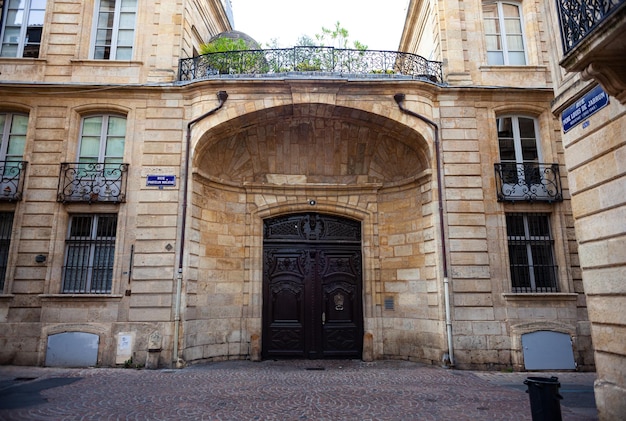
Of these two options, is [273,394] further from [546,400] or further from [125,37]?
[125,37]

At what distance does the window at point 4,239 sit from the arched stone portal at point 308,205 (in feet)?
13.4

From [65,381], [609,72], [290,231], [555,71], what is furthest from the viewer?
[290,231]

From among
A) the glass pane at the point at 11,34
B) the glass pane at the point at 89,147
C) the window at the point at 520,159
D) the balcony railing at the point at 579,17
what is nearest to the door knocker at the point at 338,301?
the window at the point at 520,159

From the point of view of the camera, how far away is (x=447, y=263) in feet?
30.2

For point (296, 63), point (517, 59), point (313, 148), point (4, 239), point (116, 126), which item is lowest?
point (4, 239)

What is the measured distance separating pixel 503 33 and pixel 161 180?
9196 millimetres

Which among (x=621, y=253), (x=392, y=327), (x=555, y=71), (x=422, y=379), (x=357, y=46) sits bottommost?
(x=422, y=379)

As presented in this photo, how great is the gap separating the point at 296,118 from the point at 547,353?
7603 millimetres

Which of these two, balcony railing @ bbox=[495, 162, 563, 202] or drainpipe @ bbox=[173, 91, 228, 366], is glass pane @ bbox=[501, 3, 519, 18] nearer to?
balcony railing @ bbox=[495, 162, 563, 202]

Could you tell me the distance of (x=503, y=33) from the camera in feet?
35.4

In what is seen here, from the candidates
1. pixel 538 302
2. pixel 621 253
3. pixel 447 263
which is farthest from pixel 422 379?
pixel 621 253

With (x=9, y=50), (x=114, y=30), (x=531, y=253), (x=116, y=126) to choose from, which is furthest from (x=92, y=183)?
(x=531, y=253)

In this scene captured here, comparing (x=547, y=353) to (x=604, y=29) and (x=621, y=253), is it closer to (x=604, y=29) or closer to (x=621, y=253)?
(x=621, y=253)

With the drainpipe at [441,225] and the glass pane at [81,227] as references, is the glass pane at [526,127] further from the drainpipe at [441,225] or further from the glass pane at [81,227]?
the glass pane at [81,227]
